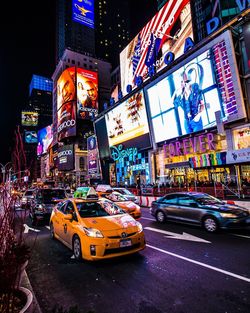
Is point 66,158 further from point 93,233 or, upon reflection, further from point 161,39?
point 93,233

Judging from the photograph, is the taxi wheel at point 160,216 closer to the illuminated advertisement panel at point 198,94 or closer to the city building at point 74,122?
the illuminated advertisement panel at point 198,94

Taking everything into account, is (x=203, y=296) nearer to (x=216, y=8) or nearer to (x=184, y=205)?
(x=184, y=205)

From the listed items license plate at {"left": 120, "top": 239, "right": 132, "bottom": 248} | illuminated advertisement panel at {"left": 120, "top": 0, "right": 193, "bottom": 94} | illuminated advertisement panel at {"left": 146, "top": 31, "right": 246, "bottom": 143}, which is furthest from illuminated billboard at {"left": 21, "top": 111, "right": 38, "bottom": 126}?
license plate at {"left": 120, "top": 239, "right": 132, "bottom": 248}

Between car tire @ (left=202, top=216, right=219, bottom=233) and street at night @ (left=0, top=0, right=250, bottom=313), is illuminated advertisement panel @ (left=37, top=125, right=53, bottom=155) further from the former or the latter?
car tire @ (left=202, top=216, right=219, bottom=233)

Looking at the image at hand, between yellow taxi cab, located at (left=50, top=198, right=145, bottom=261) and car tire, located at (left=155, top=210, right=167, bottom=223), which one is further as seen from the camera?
car tire, located at (left=155, top=210, right=167, bottom=223)

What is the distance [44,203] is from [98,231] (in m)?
7.87

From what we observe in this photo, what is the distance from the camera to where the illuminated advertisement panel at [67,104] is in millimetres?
76562

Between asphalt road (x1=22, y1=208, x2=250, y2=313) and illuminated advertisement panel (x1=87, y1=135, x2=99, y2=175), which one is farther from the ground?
illuminated advertisement panel (x1=87, y1=135, x2=99, y2=175)

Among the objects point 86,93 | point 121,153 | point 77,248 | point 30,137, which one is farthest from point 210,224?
point 30,137

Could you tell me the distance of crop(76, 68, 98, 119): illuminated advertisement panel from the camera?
7706 cm

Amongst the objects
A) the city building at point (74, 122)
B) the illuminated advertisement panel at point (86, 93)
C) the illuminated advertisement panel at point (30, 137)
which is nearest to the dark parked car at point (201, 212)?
the city building at point (74, 122)

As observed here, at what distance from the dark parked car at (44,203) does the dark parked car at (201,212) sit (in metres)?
5.85

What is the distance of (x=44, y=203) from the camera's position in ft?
40.8

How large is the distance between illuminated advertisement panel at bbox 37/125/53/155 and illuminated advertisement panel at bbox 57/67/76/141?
3499 centimetres
